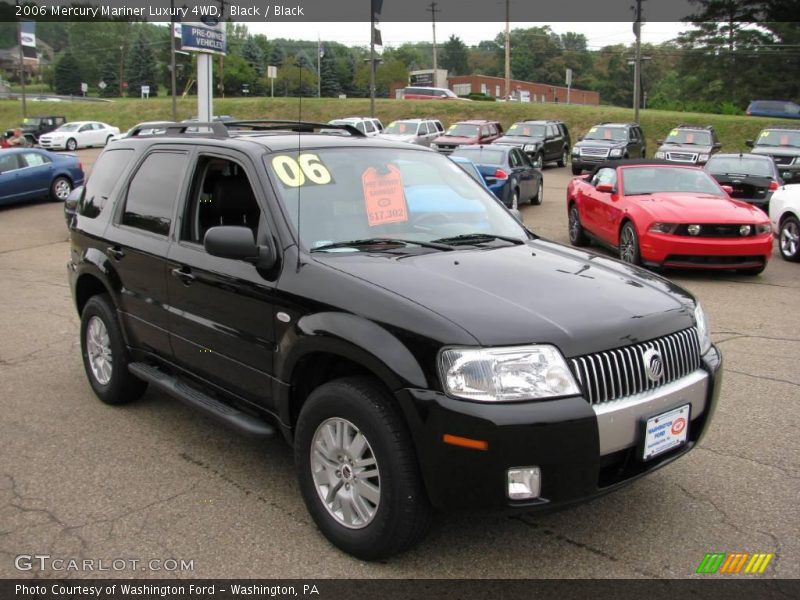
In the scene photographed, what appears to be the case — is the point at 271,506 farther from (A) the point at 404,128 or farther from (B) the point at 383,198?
(A) the point at 404,128

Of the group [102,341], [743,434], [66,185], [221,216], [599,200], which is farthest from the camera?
[66,185]

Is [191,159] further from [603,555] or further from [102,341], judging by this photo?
[603,555]

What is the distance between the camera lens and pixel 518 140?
27594 mm

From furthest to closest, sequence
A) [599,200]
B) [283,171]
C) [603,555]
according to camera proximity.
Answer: [599,200] < [283,171] < [603,555]

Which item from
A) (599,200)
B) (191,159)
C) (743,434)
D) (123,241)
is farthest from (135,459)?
(599,200)

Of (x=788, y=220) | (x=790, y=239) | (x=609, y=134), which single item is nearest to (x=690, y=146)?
(x=609, y=134)

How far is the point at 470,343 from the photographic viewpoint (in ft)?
9.75

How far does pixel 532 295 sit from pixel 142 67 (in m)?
83.3

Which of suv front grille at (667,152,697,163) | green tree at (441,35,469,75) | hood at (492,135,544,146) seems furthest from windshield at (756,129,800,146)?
green tree at (441,35,469,75)

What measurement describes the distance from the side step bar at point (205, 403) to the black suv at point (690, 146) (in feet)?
72.2

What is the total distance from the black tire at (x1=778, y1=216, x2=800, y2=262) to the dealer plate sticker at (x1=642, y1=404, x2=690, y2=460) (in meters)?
9.71

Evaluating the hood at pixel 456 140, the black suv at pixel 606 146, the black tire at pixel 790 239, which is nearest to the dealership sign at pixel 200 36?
the hood at pixel 456 140

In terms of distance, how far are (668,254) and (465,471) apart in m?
7.85

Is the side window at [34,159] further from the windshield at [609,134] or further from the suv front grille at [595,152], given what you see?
the windshield at [609,134]
